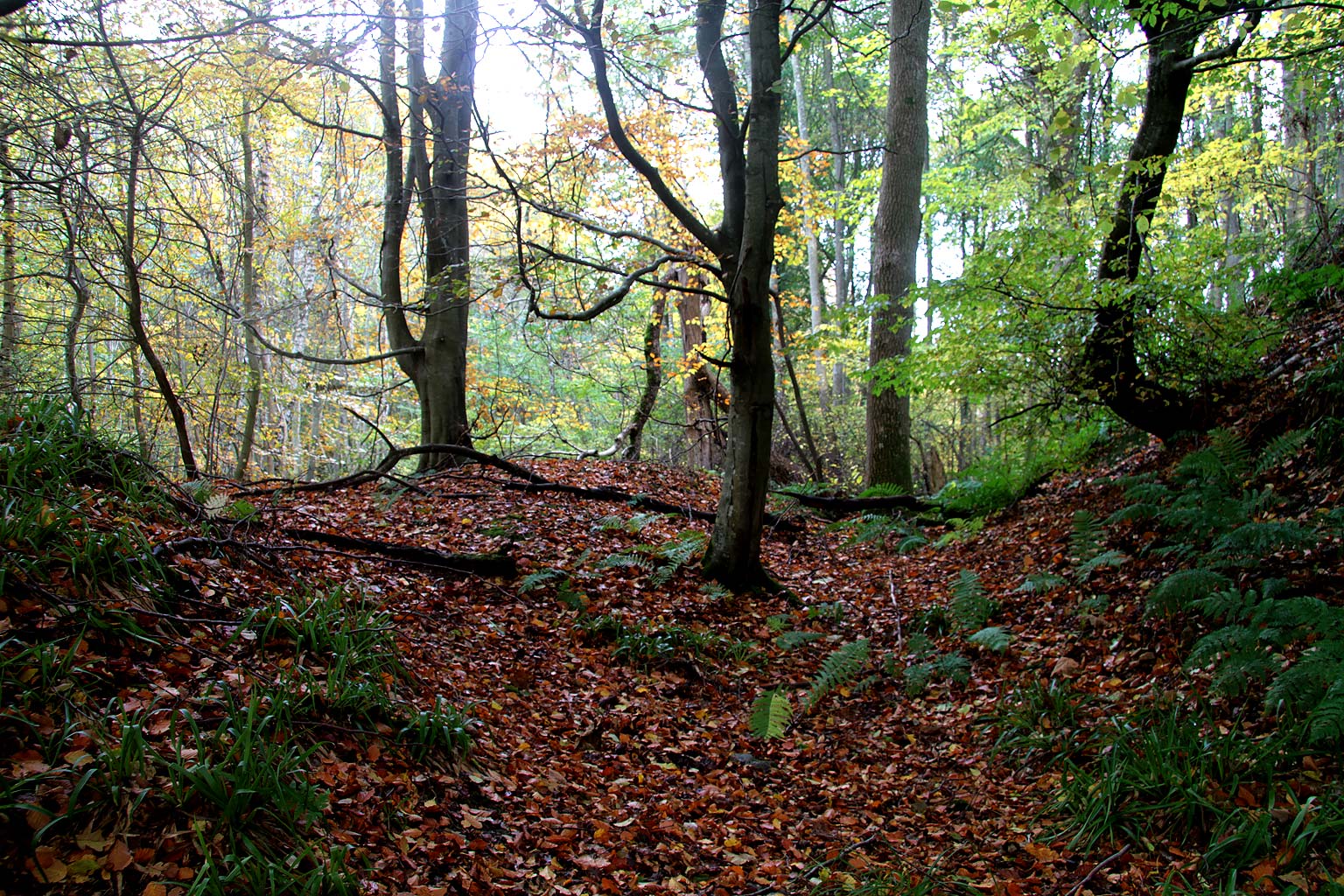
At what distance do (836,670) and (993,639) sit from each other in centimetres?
108

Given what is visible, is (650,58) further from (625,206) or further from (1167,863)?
(1167,863)

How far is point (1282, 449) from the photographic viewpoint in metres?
5.31

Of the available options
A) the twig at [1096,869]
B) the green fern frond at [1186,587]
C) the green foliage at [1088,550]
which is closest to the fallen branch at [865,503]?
the green foliage at [1088,550]

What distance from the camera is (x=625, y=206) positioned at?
10547mm

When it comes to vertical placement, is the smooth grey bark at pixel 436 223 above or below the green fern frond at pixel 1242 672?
above

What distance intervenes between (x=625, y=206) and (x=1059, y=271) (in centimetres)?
592

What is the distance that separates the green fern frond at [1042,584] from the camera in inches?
230

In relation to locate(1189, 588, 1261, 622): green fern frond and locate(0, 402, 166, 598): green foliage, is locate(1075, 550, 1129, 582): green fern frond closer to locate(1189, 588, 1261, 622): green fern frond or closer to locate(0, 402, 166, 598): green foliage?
locate(1189, 588, 1261, 622): green fern frond

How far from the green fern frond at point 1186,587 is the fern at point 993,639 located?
38.6 inches

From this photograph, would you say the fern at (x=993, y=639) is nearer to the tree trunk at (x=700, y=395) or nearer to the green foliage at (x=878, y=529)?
the green foliage at (x=878, y=529)

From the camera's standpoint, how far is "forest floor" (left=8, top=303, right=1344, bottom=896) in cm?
274

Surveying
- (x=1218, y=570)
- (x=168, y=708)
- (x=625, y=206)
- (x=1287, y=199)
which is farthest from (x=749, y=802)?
(x=1287, y=199)

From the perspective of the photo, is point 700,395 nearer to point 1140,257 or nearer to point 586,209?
point 586,209

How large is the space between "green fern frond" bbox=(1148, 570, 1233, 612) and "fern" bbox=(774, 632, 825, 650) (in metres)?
2.29
